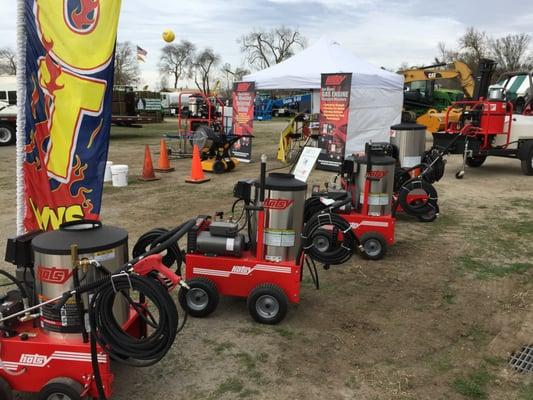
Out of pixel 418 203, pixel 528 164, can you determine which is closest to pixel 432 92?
pixel 528 164

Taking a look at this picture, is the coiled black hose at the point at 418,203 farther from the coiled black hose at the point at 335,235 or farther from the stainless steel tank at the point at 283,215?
the stainless steel tank at the point at 283,215

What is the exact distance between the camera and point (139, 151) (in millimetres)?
14992

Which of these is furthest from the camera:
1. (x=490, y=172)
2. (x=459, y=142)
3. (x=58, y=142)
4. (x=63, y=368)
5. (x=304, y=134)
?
(x=304, y=134)

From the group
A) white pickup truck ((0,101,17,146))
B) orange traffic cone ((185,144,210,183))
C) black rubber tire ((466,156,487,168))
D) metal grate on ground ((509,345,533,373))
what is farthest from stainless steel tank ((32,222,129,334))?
white pickup truck ((0,101,17,146))

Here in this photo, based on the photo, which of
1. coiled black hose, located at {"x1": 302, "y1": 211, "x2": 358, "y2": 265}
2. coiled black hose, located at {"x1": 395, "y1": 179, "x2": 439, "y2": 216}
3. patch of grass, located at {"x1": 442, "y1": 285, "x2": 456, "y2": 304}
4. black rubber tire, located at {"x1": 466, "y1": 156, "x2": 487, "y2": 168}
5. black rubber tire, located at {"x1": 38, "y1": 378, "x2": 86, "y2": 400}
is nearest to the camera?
black rubber tire, located at {"x1": 38, "y1": 378, "x2": 86, "y2": 400}

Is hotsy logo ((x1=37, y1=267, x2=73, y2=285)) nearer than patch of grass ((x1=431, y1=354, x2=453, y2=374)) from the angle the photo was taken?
Yes

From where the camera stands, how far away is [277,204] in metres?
3.71

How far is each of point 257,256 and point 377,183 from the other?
2265 mm

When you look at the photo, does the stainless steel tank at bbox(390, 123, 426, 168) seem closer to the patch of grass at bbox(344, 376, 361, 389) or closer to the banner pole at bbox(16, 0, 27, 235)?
the patch of grass at bbox(344, 376, 361, 389)

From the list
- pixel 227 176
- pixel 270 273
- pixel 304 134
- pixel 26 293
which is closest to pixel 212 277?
pixel 270 273

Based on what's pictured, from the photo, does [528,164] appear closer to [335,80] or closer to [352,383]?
[335,80]

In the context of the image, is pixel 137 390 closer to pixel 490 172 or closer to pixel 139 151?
pixel 490 172

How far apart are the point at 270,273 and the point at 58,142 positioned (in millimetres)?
1941

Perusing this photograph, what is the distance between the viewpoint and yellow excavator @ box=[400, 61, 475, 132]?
17.0 metres
